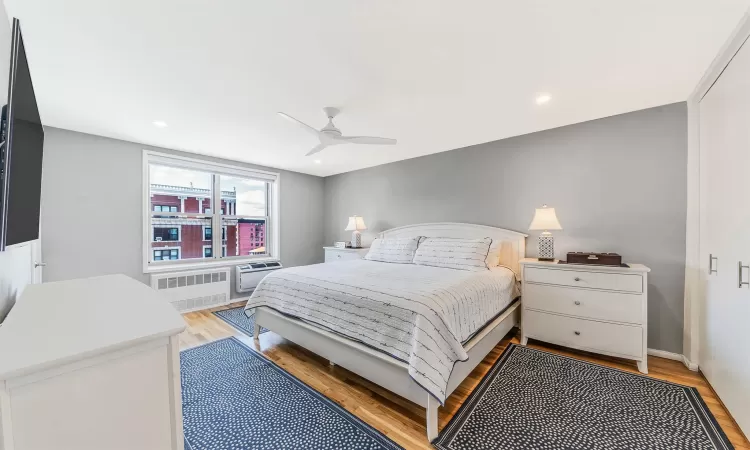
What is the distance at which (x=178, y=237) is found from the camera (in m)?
3.89

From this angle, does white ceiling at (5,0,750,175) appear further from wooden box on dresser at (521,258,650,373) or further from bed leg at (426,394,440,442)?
bed leg at (426,394,440,442)

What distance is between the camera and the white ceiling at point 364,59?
1338mm

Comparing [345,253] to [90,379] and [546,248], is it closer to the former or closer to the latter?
[546,248]

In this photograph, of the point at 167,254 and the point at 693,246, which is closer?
the point at 693,246

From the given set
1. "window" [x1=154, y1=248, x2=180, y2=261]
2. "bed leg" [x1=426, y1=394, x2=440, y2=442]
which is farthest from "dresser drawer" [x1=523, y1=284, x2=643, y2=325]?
"window" [x1=154, y1=248, x2=180, y2=261]

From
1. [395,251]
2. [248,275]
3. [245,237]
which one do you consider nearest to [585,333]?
[395,251]

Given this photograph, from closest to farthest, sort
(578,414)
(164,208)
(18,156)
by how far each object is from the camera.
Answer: (18,156) < (578,414) < (164,208)

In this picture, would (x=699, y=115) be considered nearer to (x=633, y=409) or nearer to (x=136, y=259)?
(x=633, y=409)

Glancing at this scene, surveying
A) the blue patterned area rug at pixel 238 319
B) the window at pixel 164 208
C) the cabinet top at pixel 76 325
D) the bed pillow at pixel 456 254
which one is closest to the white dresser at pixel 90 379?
the cabinet top at pixel 76 325

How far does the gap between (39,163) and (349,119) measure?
2.06 metres

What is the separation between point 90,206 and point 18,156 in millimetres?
2689

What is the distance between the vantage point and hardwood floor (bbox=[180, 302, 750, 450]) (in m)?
1.59

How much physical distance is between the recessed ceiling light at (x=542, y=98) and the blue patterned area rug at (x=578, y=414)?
218cm

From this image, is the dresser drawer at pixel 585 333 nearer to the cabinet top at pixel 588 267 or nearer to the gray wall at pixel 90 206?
the cabinet top at pixel 588 267
